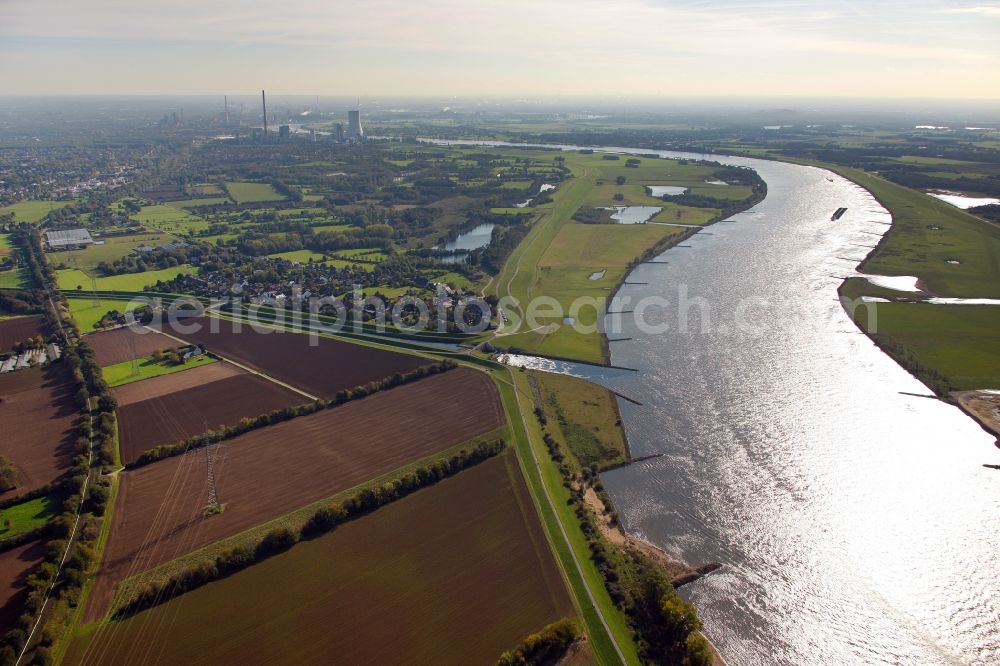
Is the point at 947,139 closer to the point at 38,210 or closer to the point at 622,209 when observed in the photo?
the point at 622,209

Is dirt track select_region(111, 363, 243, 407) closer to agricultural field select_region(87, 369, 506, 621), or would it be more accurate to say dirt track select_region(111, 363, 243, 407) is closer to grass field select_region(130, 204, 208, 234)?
agricultural field select_region(87, 369, 506, 621)

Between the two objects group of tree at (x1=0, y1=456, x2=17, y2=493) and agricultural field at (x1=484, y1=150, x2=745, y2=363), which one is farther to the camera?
agricultural field at (x1=484, y1=150, x2=745, y2=363)

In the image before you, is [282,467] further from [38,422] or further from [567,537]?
[38,422]

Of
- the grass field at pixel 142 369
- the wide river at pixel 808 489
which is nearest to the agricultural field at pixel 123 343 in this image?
the grass field at pixel 142 369

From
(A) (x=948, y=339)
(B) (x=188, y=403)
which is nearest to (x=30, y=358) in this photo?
(B) (x=188, y=403)

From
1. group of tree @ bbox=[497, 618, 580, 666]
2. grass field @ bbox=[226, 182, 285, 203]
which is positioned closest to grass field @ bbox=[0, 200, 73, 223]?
grass field @ bbox=[226, 182, 285, 203]
